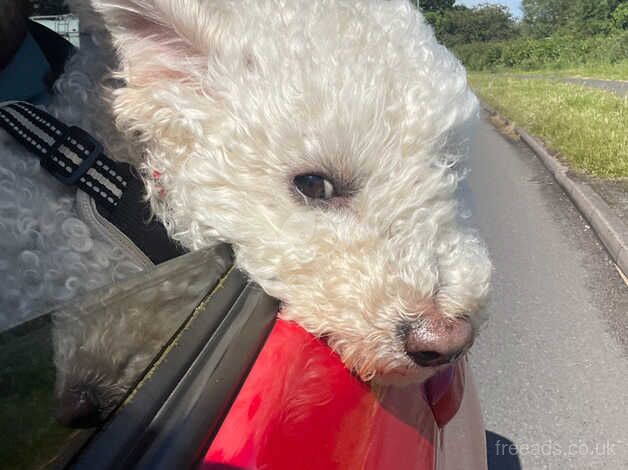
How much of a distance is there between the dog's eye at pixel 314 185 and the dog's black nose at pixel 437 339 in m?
0.50

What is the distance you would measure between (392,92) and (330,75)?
0.61ft

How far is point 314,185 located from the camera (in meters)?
1.91

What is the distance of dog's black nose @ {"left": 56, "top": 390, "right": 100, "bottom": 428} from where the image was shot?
95 centimetres

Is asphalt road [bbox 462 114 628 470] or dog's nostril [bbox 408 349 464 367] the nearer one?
dog's nostril [bbox 408 349 464 367]

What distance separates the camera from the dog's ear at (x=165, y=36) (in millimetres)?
1810

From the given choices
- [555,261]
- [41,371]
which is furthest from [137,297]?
[555,261]

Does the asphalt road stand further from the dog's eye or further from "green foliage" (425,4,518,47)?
"green foliage" (425,4,518,47)

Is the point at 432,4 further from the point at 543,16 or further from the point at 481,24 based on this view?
the point at 543,16

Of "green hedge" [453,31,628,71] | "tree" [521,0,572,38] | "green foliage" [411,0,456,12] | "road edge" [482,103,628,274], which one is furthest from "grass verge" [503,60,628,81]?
"tree" [521,0,572,38]

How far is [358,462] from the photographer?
1323 mm

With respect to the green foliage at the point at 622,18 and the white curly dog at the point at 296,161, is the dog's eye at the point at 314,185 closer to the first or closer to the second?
the white curly dog at the point at 296,161

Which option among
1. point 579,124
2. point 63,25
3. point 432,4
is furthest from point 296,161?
point 432,4

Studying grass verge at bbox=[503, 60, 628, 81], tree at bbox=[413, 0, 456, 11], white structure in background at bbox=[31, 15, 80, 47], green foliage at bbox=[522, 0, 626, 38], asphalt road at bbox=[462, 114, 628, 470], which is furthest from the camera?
green foliage at bbox=[522, 0, 626, 38]

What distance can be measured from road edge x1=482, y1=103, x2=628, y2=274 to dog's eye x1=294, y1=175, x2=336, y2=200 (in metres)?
4.90
